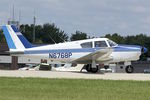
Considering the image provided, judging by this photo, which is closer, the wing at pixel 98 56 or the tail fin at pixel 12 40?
the wing at pixel 98 56

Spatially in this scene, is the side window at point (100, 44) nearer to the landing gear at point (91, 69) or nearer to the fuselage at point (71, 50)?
the fuselage at point (71, 50)

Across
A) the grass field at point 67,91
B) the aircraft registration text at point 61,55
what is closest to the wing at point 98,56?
the aircraft registration text at point 61,55

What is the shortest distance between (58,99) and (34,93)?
136 cm

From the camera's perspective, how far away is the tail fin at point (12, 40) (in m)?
25.7

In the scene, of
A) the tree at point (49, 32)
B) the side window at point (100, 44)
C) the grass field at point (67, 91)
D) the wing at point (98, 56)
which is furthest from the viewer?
the tree at point (49, 32)

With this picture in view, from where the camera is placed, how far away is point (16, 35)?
25.9m

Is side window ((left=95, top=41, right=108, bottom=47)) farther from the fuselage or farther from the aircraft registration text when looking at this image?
the aircraft registration text

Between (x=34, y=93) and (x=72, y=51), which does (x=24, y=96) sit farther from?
(x=72, y=51)

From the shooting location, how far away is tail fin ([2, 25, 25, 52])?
84.2 feet

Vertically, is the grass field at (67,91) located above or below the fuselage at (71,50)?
below

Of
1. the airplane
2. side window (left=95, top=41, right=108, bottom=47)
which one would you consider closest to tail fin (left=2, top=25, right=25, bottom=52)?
the airplane

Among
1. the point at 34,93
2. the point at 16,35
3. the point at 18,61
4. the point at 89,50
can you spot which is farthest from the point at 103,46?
the point at 18,61

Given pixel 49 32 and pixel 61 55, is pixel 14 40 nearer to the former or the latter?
pixel 61 55

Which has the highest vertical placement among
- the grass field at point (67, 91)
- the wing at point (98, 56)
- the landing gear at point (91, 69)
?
the wing at point (98, 56)
